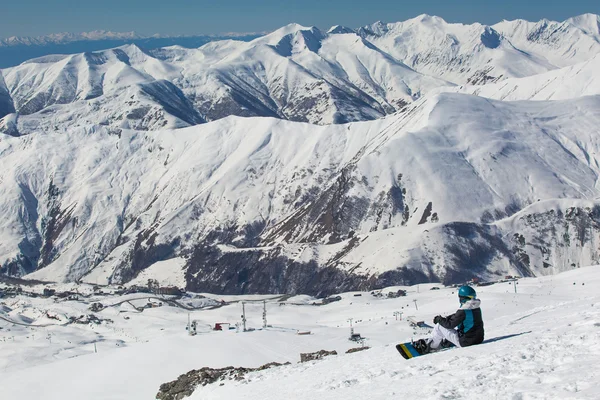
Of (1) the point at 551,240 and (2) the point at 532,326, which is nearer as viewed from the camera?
(2) the point at 532,326

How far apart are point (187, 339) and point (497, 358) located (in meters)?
54.2

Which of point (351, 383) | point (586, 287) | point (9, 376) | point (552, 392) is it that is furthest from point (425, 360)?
point (586, 287)

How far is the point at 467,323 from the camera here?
26.4 metres

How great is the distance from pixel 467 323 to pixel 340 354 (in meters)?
12.6

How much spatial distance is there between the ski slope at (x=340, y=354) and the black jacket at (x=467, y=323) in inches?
28.5

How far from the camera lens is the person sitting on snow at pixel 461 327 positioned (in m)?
25.6

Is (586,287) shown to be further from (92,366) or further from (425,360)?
(425,360)

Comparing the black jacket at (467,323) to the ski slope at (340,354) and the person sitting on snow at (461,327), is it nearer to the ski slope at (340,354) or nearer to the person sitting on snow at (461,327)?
the person sitting on snow at (461,327)

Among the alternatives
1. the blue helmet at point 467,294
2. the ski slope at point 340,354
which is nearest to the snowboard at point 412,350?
the ski slope at point 340,354

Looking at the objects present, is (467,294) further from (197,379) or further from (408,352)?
(197,379)

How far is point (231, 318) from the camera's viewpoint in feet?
531

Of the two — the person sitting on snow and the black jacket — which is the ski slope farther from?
the person sitting on snow

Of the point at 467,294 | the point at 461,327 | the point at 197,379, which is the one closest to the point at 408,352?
the point at 461,327

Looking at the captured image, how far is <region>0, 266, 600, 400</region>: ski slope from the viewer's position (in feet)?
67.3
